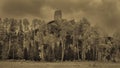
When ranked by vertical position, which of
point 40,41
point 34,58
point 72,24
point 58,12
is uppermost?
point 58,12

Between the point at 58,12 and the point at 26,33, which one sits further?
the point at 58,12

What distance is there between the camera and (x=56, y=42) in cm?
8869

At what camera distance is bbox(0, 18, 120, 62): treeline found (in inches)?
3324

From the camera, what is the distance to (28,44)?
284ft

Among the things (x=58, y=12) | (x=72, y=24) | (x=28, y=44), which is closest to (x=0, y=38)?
(x=28, y=44)

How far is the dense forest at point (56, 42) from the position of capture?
84.4 m

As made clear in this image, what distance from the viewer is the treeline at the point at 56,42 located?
84438 mm

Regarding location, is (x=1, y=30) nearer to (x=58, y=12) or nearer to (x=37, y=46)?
(x=37, y=46)

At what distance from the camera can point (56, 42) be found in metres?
88.7

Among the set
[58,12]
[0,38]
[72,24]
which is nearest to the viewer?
[0,38]

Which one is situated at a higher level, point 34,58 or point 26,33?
point 26,33

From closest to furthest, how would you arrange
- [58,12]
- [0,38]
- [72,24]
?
[0,38] → [72,24] → [58,12]

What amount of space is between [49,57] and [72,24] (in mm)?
15879

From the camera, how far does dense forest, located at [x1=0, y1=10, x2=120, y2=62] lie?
277 feet
